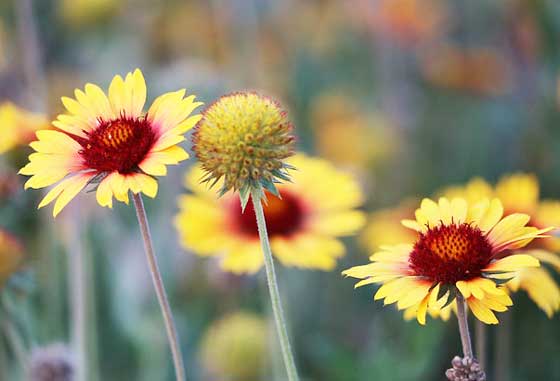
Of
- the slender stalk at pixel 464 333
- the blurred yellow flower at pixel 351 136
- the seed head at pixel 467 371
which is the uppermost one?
the blurred yellow flower at pixel 351 136

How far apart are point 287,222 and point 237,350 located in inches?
9.2

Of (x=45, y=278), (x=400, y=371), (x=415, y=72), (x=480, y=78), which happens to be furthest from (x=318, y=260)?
(x=415, y=72)

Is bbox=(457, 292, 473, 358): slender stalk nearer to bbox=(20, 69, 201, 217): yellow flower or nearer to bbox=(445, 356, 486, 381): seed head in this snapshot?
bbox=(445, 356, 486, 381): seed head

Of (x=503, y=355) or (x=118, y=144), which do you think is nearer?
(x=118, y=144)

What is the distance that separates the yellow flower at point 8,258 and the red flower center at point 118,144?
243 mm

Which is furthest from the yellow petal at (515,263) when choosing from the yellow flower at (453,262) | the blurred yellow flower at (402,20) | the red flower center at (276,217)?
the blurred yellow flower at (402,20)

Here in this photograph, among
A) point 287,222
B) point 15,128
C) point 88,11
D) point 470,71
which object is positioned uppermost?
point 88,11

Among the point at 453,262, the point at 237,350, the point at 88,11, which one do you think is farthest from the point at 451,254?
the point at 88,11

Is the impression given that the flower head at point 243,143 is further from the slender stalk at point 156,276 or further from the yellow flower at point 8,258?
the yellow flower at point 8,258

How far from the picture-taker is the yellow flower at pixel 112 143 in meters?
0.63

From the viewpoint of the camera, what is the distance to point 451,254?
2.02ft

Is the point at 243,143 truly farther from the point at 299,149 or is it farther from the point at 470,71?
the point at 470,71

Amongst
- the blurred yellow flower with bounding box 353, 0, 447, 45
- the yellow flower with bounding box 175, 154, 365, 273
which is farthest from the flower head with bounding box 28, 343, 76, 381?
the blurred yellow flower with bounding box 353, 0, 447, 45

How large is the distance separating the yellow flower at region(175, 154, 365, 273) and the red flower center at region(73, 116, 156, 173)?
0.21 meters
